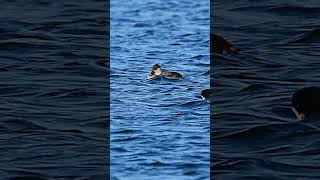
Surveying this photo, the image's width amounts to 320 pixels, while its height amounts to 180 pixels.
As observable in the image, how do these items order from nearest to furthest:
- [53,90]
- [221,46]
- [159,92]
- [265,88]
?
[159,92], [53,90], [265,88], [221,46]

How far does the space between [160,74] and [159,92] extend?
5.28ft

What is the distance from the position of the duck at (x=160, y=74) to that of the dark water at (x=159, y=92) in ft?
0.27

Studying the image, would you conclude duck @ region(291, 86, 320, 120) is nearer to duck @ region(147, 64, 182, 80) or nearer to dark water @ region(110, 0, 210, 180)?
dark water @ region(110, 0, 210, 180)

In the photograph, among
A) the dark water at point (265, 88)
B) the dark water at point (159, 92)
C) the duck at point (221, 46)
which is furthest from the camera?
the duck at point (221, 46)

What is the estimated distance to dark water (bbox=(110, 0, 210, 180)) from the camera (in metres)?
11.8

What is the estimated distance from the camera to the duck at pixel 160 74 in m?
15.6

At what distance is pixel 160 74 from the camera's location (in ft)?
55.3

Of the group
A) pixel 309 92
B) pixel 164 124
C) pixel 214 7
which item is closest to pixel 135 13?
pixel 309 92

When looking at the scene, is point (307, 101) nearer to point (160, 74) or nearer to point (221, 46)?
point (160, 74)

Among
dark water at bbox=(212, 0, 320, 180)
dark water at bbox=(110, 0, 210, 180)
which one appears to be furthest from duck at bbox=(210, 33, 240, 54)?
dark water at bbox=(110, 0, 210, 180)

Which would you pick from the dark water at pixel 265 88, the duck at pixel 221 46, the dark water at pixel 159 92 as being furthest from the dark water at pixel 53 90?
the duck at pixel 221 46

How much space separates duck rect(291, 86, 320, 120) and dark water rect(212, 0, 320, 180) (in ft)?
0.40

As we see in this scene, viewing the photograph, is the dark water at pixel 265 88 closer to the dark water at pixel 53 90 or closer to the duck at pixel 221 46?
the duck at pixel 221 46

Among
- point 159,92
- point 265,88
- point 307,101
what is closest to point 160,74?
point 265,88
